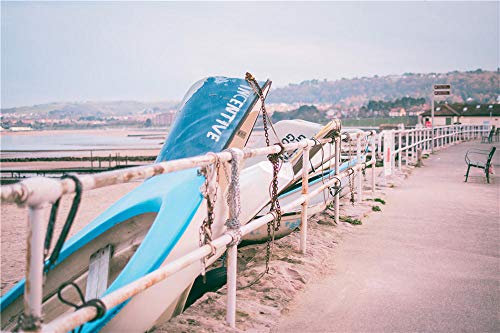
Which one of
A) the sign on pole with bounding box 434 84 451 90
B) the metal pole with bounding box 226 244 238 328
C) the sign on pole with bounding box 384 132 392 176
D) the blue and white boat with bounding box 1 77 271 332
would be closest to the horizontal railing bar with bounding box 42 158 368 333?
the metal pole with bounding box 226 244 238 328

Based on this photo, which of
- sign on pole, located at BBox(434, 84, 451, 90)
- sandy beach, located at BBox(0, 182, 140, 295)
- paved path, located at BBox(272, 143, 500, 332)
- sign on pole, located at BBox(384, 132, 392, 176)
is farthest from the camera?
sign on pole, located at BBox(434, 84, 451, 90)

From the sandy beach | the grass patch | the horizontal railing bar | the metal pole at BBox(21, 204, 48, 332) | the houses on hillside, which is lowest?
A: the sandy beach

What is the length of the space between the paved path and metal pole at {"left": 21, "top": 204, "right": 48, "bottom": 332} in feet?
6.35

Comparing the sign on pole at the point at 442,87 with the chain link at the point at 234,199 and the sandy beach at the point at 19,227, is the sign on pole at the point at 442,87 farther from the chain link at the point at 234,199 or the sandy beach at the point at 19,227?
the chain link at the point at 234,199

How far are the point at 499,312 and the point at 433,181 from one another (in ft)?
27.5

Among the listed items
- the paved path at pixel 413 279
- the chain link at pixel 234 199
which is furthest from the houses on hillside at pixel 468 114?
the chain link at pixel 234 199

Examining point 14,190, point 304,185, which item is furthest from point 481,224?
point 14,190

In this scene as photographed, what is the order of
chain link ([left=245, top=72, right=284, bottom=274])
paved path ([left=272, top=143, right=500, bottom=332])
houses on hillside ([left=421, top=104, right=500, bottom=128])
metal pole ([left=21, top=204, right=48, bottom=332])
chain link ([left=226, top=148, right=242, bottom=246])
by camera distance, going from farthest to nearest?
houses on hillside ([left=421, top=104, right=500, bottom=128]) < chain link ([left=245, top=72, right=284, bottom=274]) < paved path ([left=272, top=143, right=500, bottom=332]) < chain link ([left=226, top=148, right=242, bottom=246]) < metal pole ([left=21, top=204, right=48, bottom=332])

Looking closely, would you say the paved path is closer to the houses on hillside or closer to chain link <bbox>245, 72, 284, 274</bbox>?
chain link <bbox>245, 72, 284, 274</bbox>

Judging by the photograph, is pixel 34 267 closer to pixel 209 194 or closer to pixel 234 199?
pixel 209 194

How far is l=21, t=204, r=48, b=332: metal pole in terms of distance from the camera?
1817 mm

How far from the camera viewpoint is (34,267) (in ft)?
6.00

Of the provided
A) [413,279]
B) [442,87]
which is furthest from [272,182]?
[442,87]

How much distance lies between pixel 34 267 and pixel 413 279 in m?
3.45
